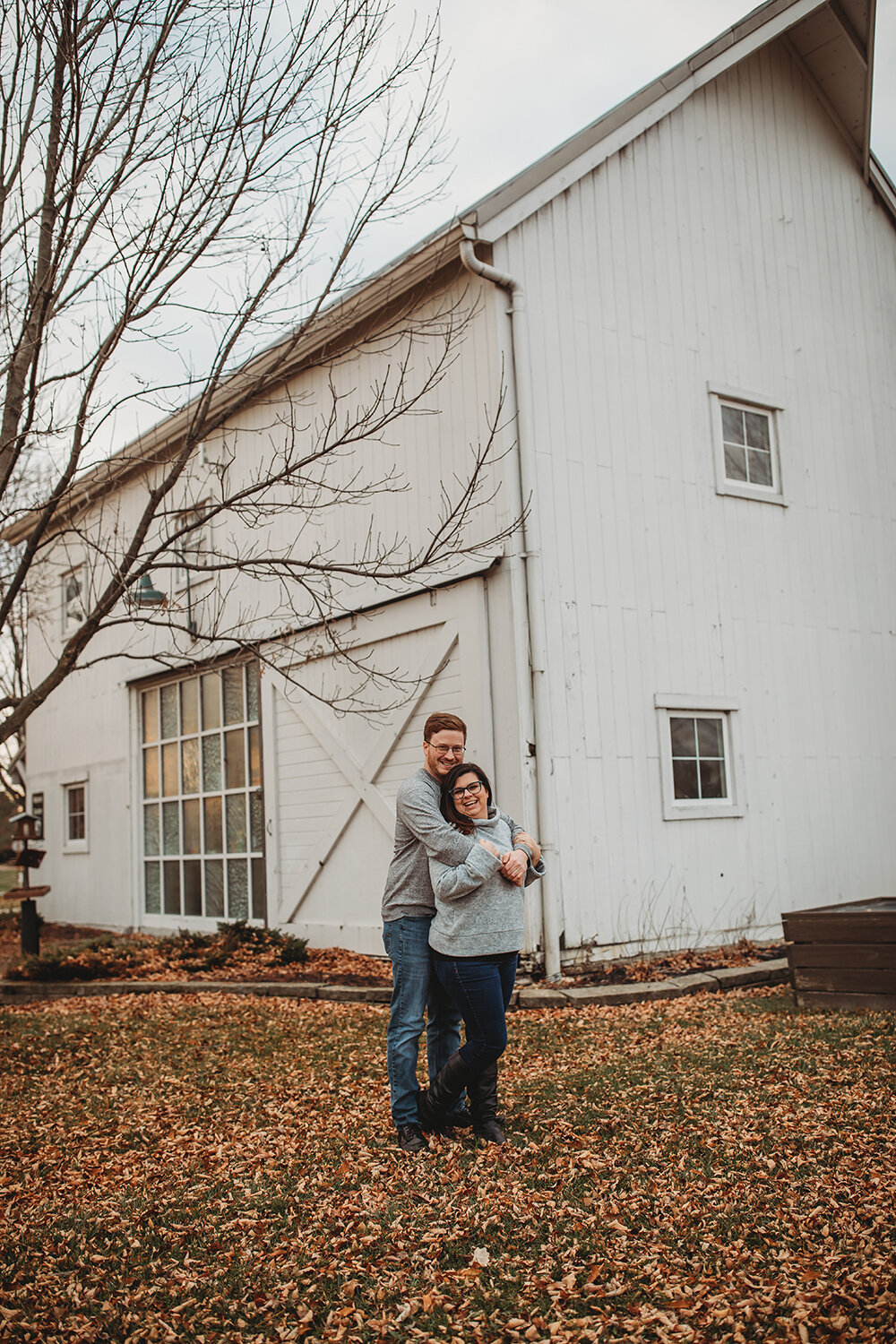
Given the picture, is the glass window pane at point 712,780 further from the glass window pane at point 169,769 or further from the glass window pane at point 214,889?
the glass window pane at point 169,769

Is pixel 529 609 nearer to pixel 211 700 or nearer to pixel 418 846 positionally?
pixel 418 846

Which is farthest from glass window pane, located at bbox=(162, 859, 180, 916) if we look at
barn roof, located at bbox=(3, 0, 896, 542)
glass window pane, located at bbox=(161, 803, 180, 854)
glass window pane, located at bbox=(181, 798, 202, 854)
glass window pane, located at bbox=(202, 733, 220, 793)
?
barn roof, located at bbox=(3, 0, 896, 542)

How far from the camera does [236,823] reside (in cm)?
1180

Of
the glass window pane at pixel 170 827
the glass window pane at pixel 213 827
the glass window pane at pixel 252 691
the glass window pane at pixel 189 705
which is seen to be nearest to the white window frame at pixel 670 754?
the glass window pane at pixel 252 691

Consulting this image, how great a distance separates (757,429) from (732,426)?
1.18 ft

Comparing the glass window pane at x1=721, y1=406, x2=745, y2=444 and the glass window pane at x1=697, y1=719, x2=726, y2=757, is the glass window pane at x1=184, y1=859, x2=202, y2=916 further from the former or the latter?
the glass window pane at x1=721, y1=406, x2=745, y2=444

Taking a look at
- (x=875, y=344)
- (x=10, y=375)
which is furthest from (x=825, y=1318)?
(x=875, y=344)

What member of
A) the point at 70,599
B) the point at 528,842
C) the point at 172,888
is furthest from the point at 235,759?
the point at 528,842

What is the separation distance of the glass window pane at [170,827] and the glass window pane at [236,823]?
49.4 inches

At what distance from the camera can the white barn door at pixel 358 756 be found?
29.2 feet

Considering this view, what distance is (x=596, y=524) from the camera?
9.20 m

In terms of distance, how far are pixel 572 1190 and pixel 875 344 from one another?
10632 mm

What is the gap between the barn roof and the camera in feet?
27.9

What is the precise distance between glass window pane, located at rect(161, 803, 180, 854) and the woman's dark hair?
8881 mm
